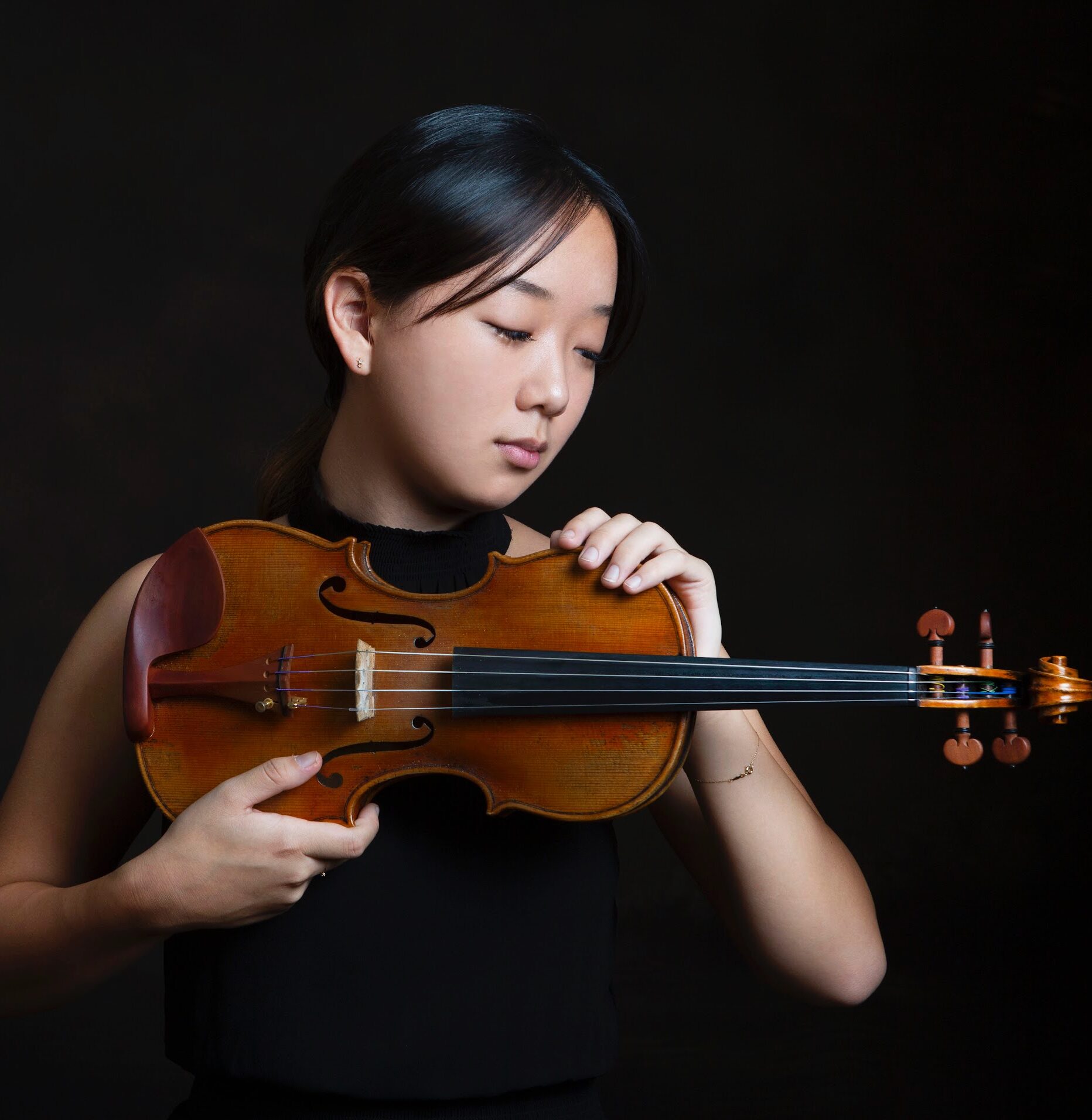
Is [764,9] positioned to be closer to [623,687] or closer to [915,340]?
[915,340]

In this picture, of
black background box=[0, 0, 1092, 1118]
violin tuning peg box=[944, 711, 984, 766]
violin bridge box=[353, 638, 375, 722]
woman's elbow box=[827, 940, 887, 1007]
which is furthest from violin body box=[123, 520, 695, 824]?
black background box=[0, 0, 1092, 1118]

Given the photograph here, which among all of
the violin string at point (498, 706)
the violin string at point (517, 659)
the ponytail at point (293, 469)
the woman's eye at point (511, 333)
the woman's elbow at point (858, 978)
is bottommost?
the woman's elbow at point (858, 978)

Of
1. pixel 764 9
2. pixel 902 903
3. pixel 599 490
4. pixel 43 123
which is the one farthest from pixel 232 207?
pixel 902 903

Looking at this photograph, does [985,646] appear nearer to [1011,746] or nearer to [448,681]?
[1011,746]

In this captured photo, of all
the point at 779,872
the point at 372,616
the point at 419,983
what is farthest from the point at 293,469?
the point at 779,872

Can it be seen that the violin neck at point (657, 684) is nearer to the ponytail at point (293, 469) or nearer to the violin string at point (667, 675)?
the violin string at point (667, 675)

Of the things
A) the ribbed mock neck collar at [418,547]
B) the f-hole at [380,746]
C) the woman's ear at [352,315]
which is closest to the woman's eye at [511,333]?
the woman's ear at [352,315]

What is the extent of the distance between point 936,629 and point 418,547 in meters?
0.51

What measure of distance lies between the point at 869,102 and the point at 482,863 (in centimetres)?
203

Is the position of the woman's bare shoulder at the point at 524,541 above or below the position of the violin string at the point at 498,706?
above

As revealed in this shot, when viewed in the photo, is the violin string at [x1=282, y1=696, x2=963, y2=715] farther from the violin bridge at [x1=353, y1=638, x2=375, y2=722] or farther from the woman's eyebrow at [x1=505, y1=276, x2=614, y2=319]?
the woman's eyebrow at [x1=505, y1=276, x2=614, y2=319]

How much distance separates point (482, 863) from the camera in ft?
4.18

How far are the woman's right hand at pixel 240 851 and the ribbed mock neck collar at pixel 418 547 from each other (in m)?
0.28

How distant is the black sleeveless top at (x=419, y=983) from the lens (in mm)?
1213
